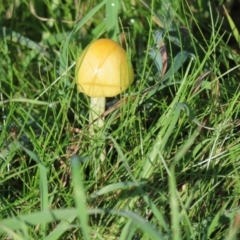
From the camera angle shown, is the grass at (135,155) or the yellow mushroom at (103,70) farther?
the yellow mushroom at (103,70)

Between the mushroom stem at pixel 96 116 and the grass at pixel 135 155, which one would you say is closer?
the grass at pixel 135 155

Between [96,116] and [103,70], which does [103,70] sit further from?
[96,116]

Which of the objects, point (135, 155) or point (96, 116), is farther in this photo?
point (96, 116)

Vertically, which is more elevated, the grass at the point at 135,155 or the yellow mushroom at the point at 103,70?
the yellow mushroom at the point at 103,70

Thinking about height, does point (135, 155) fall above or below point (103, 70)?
below

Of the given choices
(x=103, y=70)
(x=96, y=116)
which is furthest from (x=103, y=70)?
(x=96, y=116)
